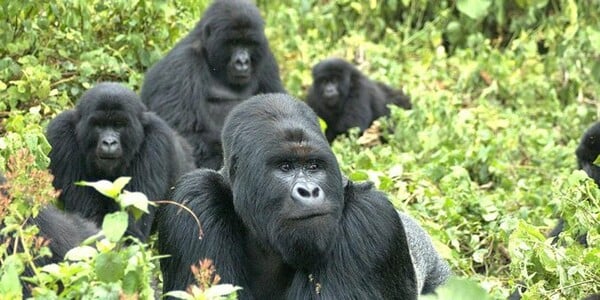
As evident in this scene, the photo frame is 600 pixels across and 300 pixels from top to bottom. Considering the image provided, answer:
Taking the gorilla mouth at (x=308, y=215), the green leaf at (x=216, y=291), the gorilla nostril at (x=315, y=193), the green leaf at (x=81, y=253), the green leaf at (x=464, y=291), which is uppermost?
the green leaf at (x=464, y=291)

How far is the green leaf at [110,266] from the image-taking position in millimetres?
3727

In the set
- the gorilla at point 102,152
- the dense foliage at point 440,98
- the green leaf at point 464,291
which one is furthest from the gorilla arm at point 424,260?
the green leaf at point 464,291

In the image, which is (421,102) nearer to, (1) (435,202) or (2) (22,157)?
(1) (435,202)

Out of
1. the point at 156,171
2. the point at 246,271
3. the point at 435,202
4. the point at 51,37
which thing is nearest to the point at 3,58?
the point at 51,37

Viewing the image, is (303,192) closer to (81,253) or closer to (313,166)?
(313,166)

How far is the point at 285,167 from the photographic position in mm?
4527

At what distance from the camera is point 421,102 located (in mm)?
9820

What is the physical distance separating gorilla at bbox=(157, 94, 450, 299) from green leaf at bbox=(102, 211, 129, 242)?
2.97 ft

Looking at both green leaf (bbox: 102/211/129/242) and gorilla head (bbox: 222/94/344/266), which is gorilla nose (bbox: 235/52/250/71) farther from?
green leaf (bbox: 102/211/129/242)

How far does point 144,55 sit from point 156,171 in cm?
199

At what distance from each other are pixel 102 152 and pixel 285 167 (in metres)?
2.61

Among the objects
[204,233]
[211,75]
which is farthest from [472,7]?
[211,75]

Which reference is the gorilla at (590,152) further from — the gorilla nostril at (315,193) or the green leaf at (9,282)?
the green leaf at (9,282)

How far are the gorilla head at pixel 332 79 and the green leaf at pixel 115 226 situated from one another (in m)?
7.66
